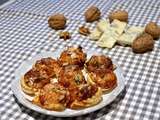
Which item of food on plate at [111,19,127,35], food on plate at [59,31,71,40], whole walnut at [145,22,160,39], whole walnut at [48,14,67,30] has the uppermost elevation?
whole walnut at [48,14,67,30]

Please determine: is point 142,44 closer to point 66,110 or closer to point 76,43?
point 76,43

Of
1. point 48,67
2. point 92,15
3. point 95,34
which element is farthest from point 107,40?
point 48,67

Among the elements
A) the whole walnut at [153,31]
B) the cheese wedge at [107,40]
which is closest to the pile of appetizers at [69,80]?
the cheese wedge at [107,40]

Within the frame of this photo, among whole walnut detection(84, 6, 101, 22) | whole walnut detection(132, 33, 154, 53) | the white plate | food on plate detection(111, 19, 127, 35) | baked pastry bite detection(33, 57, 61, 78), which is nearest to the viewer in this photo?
the white plate

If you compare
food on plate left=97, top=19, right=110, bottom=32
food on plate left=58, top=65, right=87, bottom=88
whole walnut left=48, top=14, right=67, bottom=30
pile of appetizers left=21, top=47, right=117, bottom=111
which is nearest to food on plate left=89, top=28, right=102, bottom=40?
food on plate left=97, top=19, right=110, bottom=32

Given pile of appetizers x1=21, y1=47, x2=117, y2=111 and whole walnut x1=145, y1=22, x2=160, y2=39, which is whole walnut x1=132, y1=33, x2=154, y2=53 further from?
pile of appetizers x1=21, y1=47, x2=117, y2=111

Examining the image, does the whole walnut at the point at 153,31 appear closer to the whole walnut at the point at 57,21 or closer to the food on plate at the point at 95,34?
the food on plate at the point at 95,34
